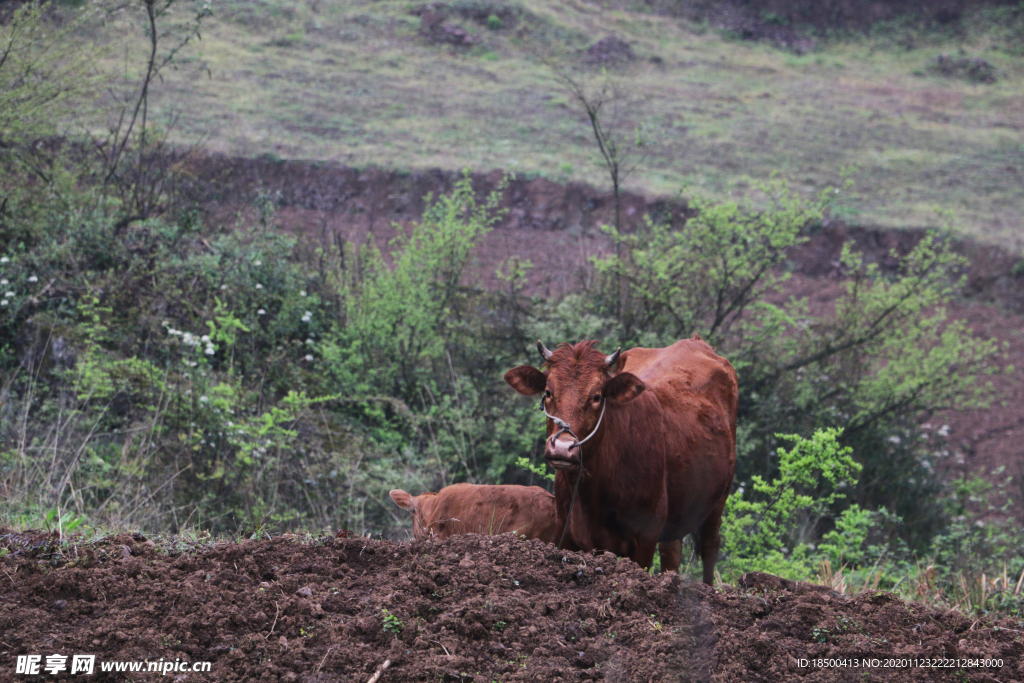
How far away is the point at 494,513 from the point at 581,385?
1.16 meters

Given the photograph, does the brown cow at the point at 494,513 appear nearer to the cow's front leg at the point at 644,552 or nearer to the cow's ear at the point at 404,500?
the cow's ear at the point at 404,500

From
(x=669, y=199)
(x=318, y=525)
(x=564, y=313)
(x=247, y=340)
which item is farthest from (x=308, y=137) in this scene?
(x=318, y=525)

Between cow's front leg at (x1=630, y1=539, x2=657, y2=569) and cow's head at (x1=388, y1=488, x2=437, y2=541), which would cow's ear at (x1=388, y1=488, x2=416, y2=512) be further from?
cow's front leg at (x1=630, y1=539, x2=657, y2=569)

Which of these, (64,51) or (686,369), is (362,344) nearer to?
(686,369)

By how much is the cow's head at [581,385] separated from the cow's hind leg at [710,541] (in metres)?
2.13

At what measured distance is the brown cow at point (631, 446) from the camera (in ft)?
16.8

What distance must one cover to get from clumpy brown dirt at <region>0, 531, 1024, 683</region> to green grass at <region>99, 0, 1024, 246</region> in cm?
1328

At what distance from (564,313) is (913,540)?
18.2ft

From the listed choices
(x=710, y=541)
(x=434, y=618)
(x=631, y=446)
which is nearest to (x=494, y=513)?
(x=631, y=446)

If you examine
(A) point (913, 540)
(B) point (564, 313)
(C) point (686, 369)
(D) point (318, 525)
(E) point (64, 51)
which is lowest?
(A) point (913, 540)

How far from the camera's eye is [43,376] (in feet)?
28.1

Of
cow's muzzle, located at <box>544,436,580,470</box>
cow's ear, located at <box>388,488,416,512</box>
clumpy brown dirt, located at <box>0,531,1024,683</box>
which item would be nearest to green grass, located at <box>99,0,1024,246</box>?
cow's ear, located at <box>388,488,416,512</box>

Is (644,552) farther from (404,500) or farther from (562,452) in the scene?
(404,500)

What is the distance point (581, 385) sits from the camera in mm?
5086
